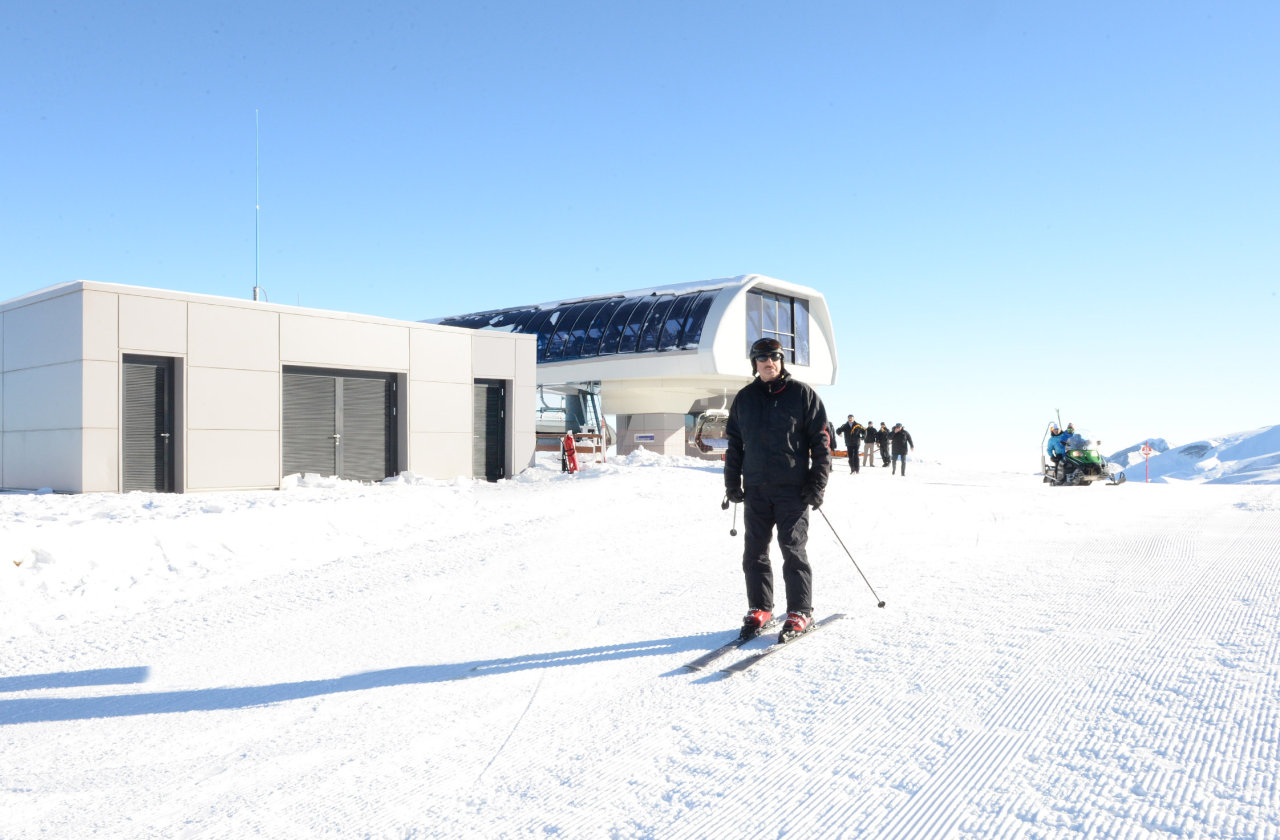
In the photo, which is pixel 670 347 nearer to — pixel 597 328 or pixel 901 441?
pixel 597 328

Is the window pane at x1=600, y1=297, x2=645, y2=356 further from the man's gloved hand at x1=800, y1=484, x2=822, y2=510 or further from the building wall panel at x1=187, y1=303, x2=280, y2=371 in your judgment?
the man's gloved hand at x1=800, y1=484, x2=822, y2=510

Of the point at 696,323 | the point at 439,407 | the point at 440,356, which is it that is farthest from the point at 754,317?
the point at 439,407

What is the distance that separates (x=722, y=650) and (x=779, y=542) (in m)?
0.74

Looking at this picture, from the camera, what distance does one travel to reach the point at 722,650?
4.47 metres

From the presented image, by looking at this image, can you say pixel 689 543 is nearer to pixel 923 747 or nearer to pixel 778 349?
pixel 778 349

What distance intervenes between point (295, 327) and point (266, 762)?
1315 centimetres

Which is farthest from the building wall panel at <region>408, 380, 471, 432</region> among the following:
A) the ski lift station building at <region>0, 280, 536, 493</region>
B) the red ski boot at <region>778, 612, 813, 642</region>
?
the red ski boot at <region>778, 612, 813, 642</region>

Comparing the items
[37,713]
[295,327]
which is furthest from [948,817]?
[295,327]

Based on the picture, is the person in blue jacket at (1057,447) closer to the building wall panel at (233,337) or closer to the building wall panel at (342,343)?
the building wall panel at (342,343)

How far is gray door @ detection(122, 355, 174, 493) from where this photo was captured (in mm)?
13281

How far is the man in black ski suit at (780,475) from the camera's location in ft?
15.6

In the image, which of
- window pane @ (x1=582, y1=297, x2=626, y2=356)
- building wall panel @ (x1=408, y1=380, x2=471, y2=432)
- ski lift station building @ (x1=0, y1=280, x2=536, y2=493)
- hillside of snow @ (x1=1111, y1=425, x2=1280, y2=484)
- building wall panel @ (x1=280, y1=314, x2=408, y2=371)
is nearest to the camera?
ski lift station building @ (x1=0, y1=280, x2=536, y2=493)

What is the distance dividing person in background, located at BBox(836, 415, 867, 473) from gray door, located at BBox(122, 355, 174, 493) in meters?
17.0

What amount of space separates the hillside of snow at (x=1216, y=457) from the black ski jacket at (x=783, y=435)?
232ft
